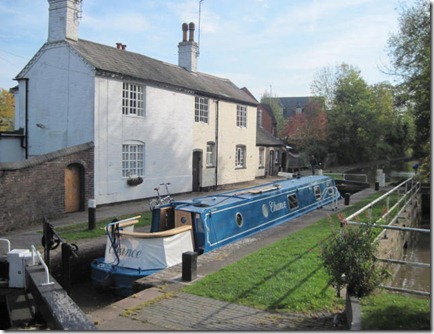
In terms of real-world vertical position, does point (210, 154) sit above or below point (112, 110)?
below

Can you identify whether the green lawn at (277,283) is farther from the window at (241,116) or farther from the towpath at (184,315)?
the window at (241,116)

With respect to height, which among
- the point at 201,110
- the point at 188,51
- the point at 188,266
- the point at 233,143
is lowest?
the point at 188,266

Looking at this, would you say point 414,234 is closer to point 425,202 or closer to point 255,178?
point 425,202

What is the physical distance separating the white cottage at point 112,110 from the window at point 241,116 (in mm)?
4279

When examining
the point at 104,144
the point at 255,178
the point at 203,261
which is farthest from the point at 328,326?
the point at 255,178

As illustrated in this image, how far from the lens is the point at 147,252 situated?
8.96 meters

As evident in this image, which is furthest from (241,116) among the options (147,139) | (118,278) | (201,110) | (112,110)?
(118,278)

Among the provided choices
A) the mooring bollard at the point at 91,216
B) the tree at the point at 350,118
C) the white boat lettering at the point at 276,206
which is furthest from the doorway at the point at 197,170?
the tree at the point at 350,118

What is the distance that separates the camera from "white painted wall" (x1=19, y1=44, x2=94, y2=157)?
15688 mm

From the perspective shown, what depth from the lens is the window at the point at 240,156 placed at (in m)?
25.6

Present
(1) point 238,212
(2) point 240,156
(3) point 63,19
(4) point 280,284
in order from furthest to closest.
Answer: (2) point 240,156 → (3) point 63,19 → (1) point 238,212 → (4) point 280,284

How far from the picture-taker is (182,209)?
408 inches

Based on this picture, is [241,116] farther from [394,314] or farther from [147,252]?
[394,314]

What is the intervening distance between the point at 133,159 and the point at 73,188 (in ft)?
10.4
